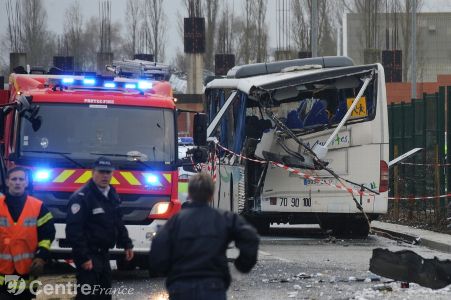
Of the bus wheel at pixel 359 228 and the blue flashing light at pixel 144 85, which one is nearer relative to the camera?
the blue flashing light at pixel 144 85

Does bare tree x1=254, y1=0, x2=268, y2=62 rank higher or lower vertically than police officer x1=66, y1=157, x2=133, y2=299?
higher

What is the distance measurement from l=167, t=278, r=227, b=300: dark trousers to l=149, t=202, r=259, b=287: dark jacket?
0.11 ft

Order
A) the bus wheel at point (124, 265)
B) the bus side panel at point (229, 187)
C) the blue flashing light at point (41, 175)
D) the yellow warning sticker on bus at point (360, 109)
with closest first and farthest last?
the blue flashing light at point (41, 175) < the bus wheel at point (124, 265) < the yellow warning sticker on bus at point (360, 109) < the bus side panel at point (229, 187)

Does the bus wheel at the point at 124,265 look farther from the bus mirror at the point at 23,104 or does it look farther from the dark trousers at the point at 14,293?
the dark trousers at the point at 14,293

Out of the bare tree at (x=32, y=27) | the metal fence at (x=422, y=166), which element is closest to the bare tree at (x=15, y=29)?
the bare tree at (x=32, y=27)

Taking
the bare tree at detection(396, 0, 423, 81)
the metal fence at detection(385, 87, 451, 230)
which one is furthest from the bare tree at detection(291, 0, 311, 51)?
the metal fence at detection(385, 87, 451, 230)

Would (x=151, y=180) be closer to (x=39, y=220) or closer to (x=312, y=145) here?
(x=39, y=220)

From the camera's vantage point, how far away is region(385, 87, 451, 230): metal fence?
79.8ft

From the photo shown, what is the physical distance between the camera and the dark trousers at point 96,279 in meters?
10.2

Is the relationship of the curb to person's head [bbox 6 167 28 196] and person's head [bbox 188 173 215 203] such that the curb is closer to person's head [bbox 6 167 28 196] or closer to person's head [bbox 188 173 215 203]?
person's head [bbox 6 167 28 196]

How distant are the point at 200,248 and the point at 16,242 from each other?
2.69m

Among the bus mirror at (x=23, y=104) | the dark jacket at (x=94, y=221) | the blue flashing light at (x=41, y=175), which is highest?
the bus mirror at (x=23, y=104)

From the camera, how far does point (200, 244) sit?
26.0 ft

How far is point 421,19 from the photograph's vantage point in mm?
89562
